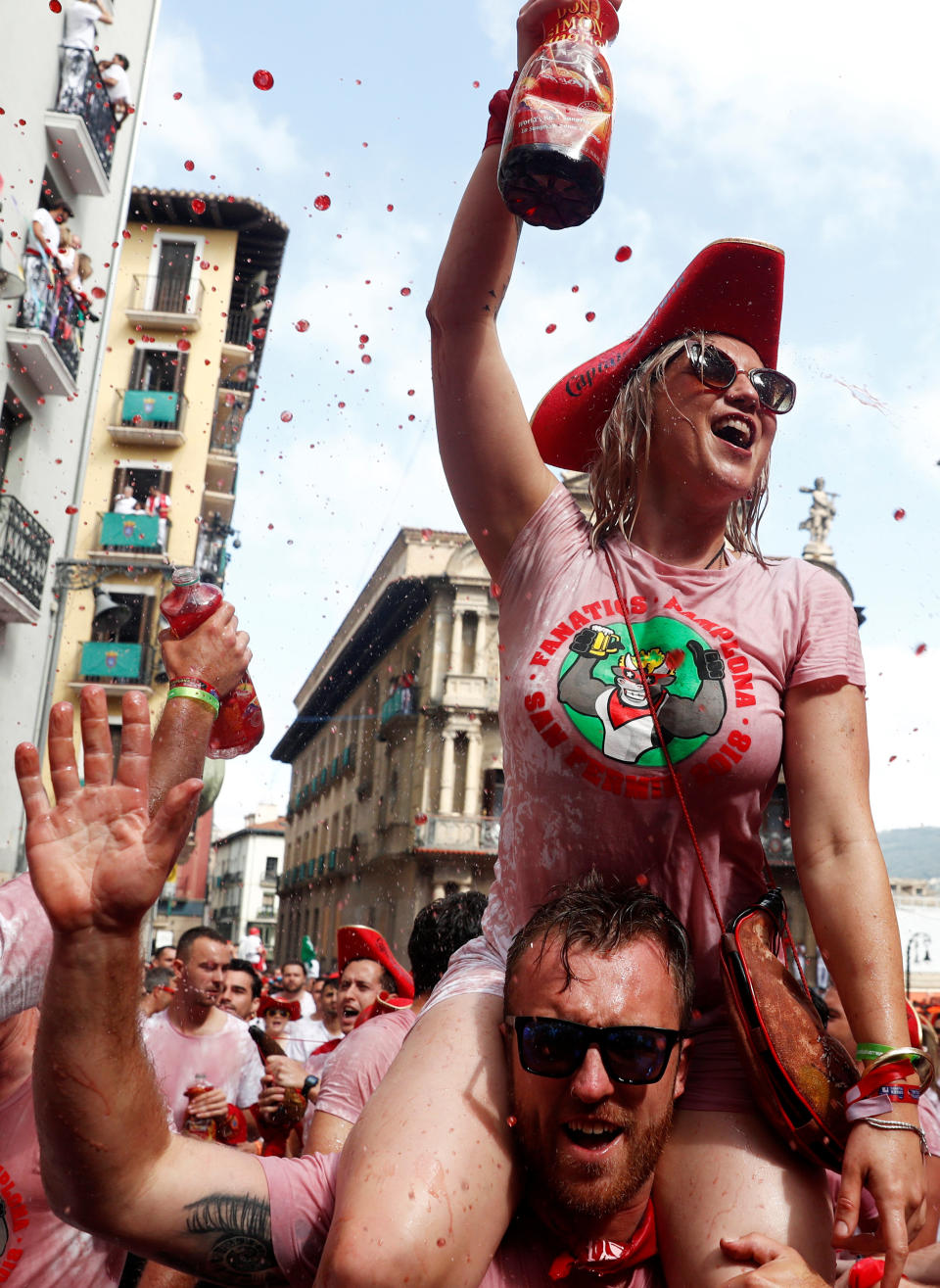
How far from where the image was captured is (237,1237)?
2037 mm

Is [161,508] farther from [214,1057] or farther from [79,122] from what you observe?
[214,1057]

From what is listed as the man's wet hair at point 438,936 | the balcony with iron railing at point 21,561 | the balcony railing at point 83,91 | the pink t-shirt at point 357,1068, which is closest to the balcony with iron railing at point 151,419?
the balcony railing at point 83,91

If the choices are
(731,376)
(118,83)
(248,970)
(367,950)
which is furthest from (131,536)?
(731,376)

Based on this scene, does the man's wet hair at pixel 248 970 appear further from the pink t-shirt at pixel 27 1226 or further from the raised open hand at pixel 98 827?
the raised open hand at pixel 98 827

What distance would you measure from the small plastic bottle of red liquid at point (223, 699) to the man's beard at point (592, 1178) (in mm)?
1106

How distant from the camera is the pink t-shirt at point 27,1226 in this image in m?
3.52

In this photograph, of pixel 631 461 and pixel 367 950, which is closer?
pixel 631 461

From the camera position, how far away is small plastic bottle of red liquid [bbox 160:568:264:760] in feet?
8.79

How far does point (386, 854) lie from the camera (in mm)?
36750

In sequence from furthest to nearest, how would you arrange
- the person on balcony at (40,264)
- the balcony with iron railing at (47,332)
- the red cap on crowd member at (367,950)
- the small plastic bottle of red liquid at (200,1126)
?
the balcony with iron railing at (47,332) → the person on balcony at (40,264) → the red cap on crowd member at (367,950) → the small plastic bottle of red liquid at (200,1126)

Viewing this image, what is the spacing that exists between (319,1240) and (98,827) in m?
0.86

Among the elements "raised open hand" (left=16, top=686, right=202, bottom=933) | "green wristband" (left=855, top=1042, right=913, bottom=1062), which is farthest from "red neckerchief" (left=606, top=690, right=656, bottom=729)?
"raised open hand" (left=16, top=686, right=202, bottom=933)

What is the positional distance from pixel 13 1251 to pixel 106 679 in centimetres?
2259

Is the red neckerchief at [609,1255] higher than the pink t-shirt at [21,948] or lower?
lower
